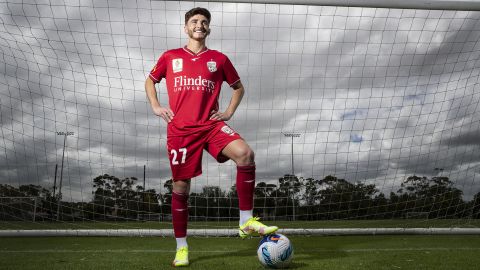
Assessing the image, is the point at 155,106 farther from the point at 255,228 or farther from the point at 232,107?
the point at 255,228

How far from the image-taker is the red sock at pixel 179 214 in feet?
14.0

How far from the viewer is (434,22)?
24.8 ft

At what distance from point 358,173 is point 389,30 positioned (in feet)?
8.82

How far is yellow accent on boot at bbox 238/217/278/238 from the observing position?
3584 mm

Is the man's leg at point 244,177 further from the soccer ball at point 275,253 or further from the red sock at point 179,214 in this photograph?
the red sock at point 179,214

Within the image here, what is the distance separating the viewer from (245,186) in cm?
384

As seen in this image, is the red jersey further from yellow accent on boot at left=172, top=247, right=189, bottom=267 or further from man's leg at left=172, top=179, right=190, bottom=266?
yellow accent on boot at left=172, top=247, right=189, bottom=267

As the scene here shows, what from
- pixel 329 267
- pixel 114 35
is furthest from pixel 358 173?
pixel 114 35

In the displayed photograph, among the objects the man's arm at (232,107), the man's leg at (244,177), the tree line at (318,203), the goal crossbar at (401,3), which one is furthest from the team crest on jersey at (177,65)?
the tree line at (318,203)

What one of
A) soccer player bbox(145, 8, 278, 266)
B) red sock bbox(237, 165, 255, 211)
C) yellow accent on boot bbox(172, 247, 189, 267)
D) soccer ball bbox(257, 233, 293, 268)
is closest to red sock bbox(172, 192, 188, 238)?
soccer player bbox(145, 8, 278, 266)

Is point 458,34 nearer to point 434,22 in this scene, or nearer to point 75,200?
point 434,22

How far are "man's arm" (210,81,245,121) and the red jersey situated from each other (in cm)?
6

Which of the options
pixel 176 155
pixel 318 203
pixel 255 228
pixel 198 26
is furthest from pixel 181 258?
pixel 318 203

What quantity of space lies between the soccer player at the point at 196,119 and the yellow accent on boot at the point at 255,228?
11mm
